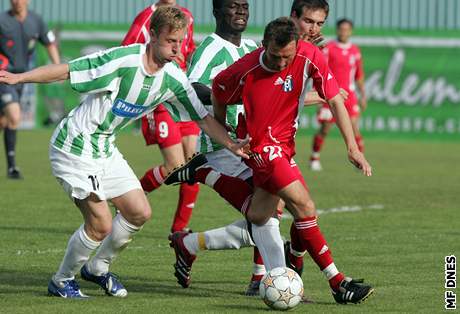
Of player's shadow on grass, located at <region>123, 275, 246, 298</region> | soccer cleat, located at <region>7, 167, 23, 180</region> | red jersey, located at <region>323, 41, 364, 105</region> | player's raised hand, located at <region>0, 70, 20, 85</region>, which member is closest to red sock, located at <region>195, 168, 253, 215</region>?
player's shadow on grass, located at <region>123, 275, 246, 298</region>

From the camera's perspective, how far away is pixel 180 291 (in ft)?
27.4

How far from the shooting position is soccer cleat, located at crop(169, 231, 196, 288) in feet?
27.9

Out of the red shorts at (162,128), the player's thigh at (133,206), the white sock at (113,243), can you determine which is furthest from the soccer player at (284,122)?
the red shorts at (162,128)

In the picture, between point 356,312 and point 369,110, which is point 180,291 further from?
point 369,110

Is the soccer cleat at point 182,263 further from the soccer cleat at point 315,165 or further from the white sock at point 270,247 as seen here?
the soccer cleat at point 315,165

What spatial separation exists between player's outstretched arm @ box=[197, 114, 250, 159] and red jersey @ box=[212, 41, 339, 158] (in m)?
0.13

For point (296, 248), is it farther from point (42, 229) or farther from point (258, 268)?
point (42, 229)

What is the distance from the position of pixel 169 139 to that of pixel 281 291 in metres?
4.22

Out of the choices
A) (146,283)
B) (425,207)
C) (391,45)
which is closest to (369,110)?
(391,45)

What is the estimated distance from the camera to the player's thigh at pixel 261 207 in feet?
25.8

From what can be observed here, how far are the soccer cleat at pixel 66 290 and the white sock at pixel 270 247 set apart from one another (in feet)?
3.98

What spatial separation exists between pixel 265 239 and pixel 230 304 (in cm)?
48

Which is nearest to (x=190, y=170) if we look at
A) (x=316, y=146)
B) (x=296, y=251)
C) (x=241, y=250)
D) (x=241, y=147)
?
(x=296, y=251)

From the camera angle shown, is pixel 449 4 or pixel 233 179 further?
pixel 449 4
